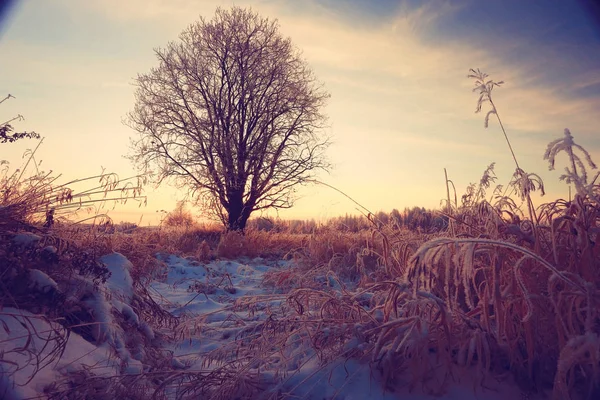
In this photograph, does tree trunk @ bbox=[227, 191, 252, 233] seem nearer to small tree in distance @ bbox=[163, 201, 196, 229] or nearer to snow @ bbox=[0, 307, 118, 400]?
small tree in distance @ bbox=[163, 201, 196, 229]

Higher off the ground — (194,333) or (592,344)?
(592,344)

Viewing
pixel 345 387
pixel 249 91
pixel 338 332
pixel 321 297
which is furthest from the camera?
pixel 249 91

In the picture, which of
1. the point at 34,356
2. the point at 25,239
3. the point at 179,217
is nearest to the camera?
the point at 34,356

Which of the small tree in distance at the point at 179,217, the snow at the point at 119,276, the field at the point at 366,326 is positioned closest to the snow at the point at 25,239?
the field at the point at 366,326

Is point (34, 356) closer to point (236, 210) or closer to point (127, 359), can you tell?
point (127, 359)

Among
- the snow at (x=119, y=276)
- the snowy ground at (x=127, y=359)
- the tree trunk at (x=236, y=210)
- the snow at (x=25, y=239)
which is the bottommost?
the snowy ground at (x=127, y=359)

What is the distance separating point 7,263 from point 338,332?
1.76 m

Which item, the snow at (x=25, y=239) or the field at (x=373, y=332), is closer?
the field at (x=373, y=332)

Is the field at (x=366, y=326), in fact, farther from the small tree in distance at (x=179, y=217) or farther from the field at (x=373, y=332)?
the small tree in distance at (x=179, y=217)

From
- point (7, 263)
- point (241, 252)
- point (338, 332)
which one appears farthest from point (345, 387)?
point (241, 252)

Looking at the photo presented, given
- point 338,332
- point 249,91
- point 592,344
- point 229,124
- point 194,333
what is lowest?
point 194,333

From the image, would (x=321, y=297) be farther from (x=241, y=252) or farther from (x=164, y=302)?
(x=241, y=252)

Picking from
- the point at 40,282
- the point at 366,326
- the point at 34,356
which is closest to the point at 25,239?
the point at 40,282

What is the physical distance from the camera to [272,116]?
14102 millimetres
